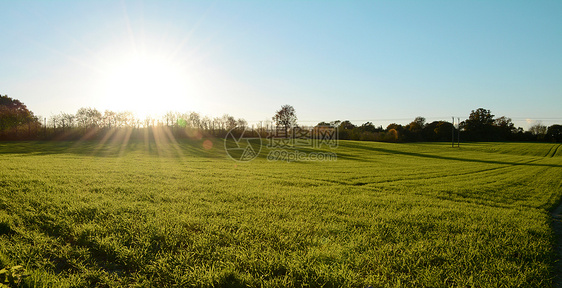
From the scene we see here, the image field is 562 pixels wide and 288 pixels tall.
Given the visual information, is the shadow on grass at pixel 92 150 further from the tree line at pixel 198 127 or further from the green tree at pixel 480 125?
the green tree at pixel 480 125

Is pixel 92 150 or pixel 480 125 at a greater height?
pixel 480 125

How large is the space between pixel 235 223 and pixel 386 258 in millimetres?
2617

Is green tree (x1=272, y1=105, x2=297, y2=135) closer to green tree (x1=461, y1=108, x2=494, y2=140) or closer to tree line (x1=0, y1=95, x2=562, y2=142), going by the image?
tree line (x1=0, y1=95, x2=562, y2=142)

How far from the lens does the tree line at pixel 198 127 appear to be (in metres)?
38.0

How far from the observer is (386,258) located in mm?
3414

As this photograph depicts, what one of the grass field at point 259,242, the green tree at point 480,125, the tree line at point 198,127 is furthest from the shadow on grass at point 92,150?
the green tree at point 480,125

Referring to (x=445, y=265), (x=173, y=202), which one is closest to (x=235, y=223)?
(x=173, y=202)

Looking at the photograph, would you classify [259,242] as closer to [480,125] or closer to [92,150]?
[92,150]

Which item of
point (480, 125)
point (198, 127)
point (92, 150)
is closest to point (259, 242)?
point (92, 150)

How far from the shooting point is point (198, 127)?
48750 millimetres

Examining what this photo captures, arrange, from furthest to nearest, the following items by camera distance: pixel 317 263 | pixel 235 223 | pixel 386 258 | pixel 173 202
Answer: pixel 173 202 → pixel 235 223 → pixel 386 258 → pixel 317 263

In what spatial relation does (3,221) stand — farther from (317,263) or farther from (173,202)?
(317,263)

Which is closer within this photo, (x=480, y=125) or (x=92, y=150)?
(x=92, y=150)

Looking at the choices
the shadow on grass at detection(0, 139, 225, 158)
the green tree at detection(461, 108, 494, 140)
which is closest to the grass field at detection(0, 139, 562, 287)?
the shadow on grass at detection(0, 139, 225, 158)
